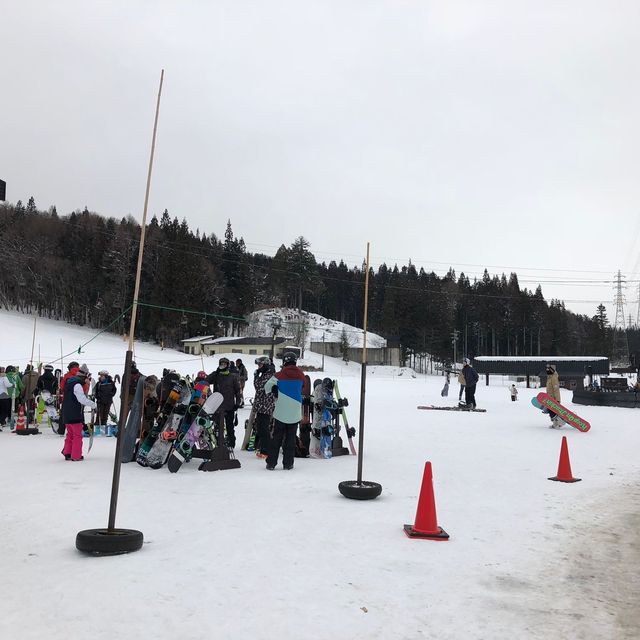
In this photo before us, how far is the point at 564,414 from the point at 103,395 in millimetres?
12855

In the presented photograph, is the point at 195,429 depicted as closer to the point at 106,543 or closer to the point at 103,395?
the point at 106,543

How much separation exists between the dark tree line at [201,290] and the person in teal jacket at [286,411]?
65037 millimetres

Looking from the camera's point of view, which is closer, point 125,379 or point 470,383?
point 125,379

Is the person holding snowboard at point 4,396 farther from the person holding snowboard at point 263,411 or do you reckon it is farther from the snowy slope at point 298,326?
the snowy slope at point 298,326

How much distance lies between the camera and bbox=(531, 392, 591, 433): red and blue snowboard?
1558 centimetres

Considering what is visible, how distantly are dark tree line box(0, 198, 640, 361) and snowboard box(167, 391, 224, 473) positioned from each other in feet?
214

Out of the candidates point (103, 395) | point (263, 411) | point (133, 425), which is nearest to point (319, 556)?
point (263, 411)

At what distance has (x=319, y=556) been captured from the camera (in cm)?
493

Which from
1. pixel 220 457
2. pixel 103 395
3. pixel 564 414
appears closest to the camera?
pixel 220 457

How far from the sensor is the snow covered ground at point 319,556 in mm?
3600

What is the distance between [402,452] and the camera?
38.2ft

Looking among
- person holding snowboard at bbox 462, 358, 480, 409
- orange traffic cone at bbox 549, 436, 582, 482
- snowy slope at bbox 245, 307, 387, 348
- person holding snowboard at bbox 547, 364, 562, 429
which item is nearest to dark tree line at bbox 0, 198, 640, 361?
snowy slope at bbox 245, 307, 387, 348

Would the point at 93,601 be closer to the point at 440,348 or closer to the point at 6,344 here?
the point at 6,344

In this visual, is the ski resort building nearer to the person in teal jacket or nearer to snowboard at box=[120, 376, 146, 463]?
the person in teal jacket
